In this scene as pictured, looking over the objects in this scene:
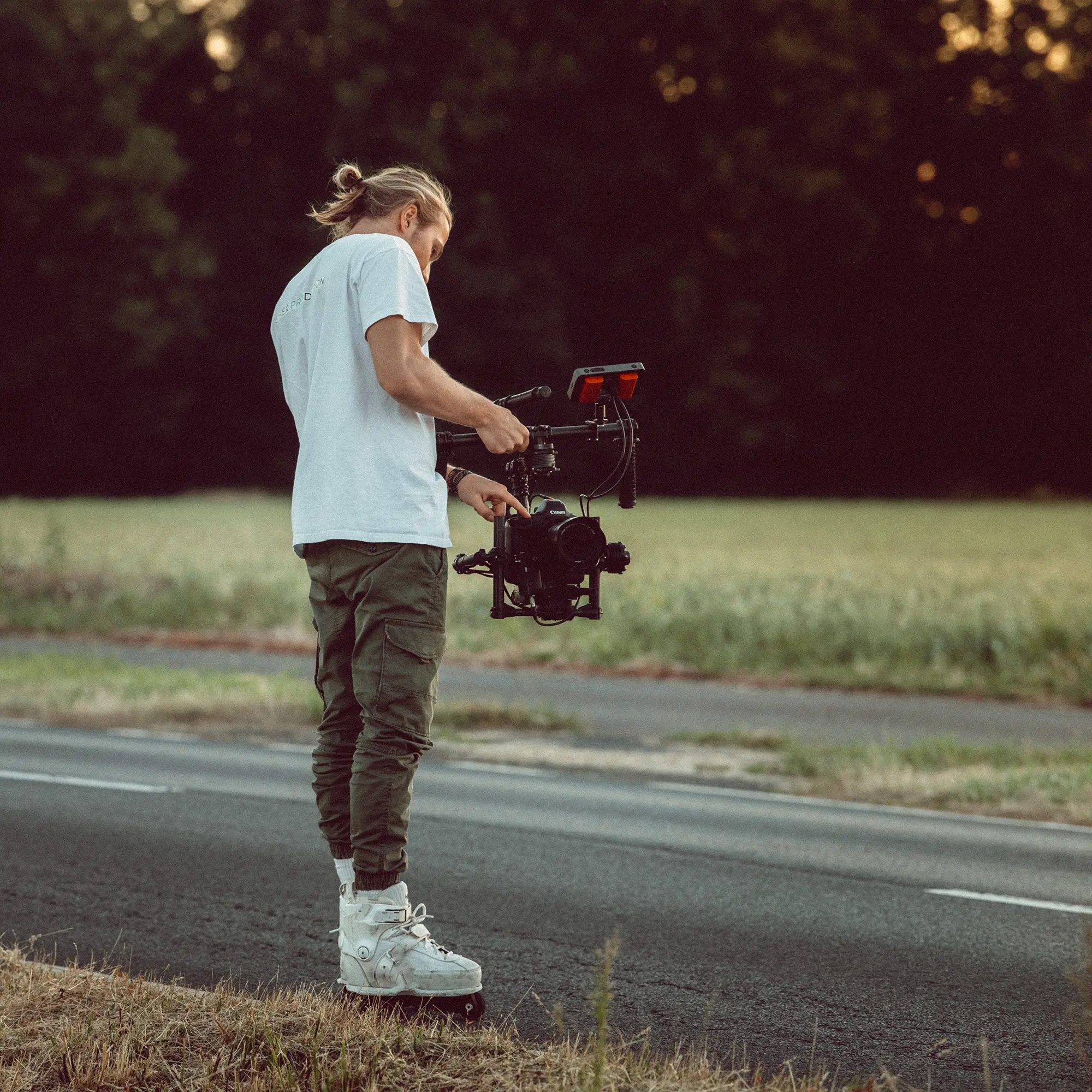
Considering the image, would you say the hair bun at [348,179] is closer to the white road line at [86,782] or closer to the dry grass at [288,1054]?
the dry grass at [288,1054]

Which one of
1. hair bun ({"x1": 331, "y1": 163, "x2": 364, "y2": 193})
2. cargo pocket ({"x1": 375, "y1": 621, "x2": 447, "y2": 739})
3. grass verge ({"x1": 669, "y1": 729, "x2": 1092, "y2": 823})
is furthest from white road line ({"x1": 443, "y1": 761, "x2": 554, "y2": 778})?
hair bun ({"x1": 331, "y1": 163, "x2": 364, "y2": 193})

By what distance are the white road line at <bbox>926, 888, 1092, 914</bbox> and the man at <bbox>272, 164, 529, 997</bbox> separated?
3063 millimetres

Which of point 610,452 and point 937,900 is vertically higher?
point 610,452

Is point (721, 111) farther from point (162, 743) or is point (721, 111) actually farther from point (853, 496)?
point (162, 743)

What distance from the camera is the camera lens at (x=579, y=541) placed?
4.23m

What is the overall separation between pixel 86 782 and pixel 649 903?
4173 mm

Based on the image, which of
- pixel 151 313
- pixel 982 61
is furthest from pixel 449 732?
pixel 982 61

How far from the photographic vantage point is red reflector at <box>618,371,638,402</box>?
14.0ft

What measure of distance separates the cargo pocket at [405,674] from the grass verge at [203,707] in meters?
8.33

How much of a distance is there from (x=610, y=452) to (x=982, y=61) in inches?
2309

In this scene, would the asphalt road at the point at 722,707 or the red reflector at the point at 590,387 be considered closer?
the red reflector at the point at 590,387

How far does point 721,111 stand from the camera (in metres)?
57.3

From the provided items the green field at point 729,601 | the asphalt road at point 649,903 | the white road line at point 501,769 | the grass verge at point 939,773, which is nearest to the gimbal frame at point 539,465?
the asphalt road at point 649,903

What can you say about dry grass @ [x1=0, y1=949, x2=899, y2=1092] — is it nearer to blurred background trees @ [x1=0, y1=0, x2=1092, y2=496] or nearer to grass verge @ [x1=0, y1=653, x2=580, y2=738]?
grass verge @ [x1=0, y1=653, x2=580, y2=738]
